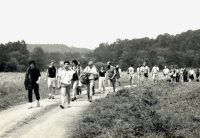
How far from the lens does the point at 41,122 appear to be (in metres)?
10.2

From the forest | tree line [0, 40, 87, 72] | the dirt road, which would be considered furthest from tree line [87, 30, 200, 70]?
the dirt road

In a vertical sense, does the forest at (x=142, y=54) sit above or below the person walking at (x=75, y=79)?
above

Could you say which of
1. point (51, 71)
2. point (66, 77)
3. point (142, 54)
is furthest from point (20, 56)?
point (66, 77)

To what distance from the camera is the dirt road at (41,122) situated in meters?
8.70

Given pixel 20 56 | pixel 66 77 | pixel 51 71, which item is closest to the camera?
pixel 66 77

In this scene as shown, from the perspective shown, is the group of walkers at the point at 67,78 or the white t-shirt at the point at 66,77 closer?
the group of walkers at the point at 67,78

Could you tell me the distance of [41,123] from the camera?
10.1 meters

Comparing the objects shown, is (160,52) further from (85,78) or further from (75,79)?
(85,78)

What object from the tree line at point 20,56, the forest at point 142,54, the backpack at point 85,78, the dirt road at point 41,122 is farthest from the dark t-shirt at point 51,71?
the tree line at point 20,56

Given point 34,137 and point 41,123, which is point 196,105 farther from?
point 34,137

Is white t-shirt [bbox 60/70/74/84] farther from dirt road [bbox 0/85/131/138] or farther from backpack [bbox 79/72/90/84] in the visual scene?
backpack [bbox 79/72/90/84]

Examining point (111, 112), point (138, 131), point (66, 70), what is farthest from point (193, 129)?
point (66, 70)

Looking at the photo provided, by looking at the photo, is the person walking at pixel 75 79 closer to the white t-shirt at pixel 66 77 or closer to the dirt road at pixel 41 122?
the white t-shirt at pixel 66 77

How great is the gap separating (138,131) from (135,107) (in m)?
3.56
